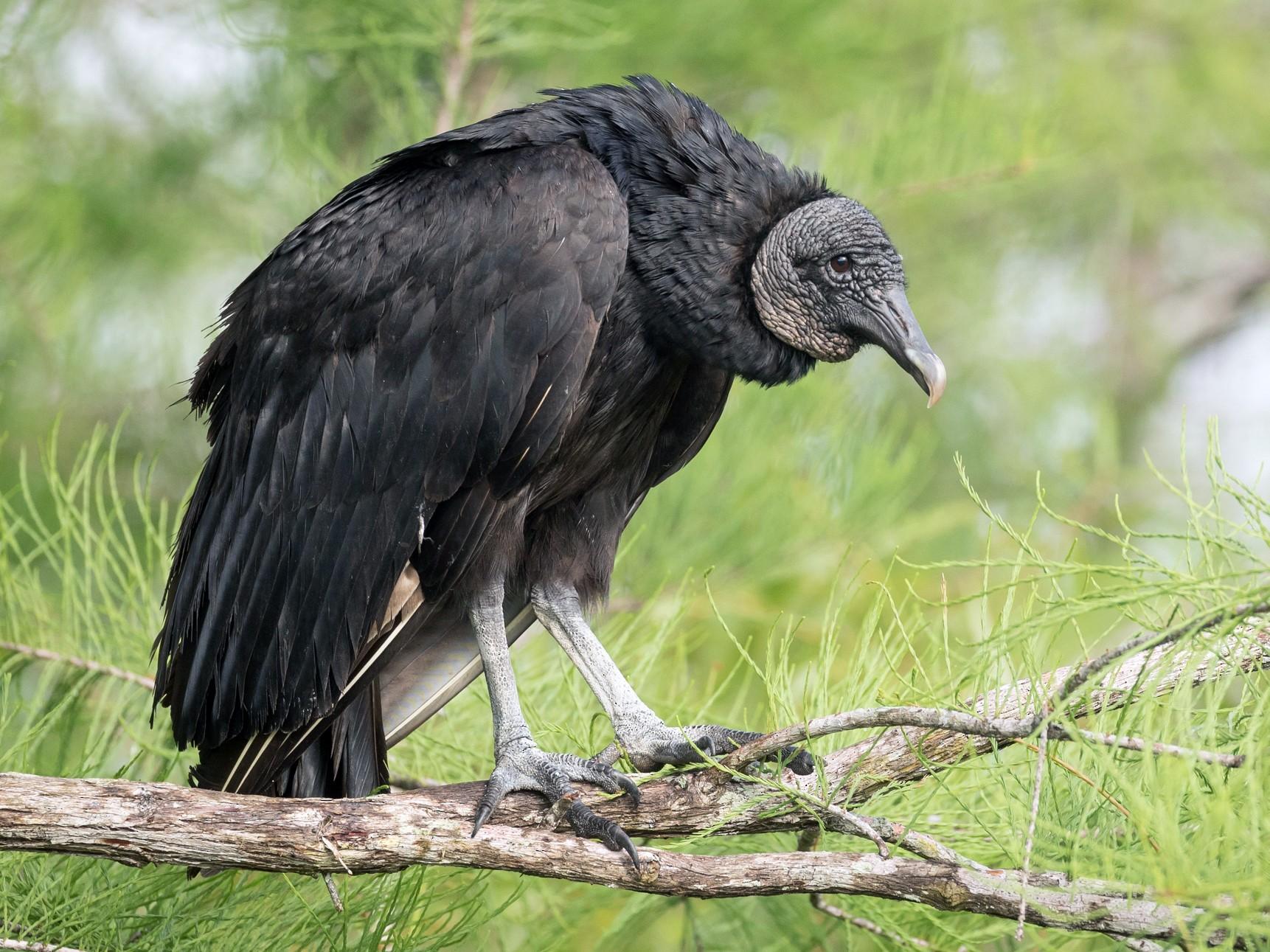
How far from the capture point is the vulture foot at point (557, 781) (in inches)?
78.7

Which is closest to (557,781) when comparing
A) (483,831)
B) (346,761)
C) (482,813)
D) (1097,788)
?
(482,813)

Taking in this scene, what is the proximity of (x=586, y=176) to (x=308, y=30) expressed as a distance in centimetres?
206

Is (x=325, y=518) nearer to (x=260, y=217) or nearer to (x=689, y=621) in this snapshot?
(x=689, y=621)

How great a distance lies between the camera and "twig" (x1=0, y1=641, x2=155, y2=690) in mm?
2627

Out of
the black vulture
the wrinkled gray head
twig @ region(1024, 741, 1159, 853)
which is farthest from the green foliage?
the wrinkled gray head

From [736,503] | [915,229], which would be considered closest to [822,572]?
[736,503]

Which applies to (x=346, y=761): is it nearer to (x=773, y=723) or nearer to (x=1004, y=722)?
(x=773, y=723)

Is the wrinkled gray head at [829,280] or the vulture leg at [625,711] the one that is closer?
the vulture leg at [625,711]

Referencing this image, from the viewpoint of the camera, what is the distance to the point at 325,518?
233cm

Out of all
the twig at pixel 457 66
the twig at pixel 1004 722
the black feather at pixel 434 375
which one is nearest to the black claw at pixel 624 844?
the twig at pixel 1004 722

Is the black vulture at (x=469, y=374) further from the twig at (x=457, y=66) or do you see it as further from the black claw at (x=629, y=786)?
the twig at (x=457, y=66)

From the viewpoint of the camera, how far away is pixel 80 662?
2.68 metres

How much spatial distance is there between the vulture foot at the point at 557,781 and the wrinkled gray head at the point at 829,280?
84 cm

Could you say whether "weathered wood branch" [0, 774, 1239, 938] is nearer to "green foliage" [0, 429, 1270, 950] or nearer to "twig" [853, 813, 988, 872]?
"twig" [853, 813, 988, 872]
